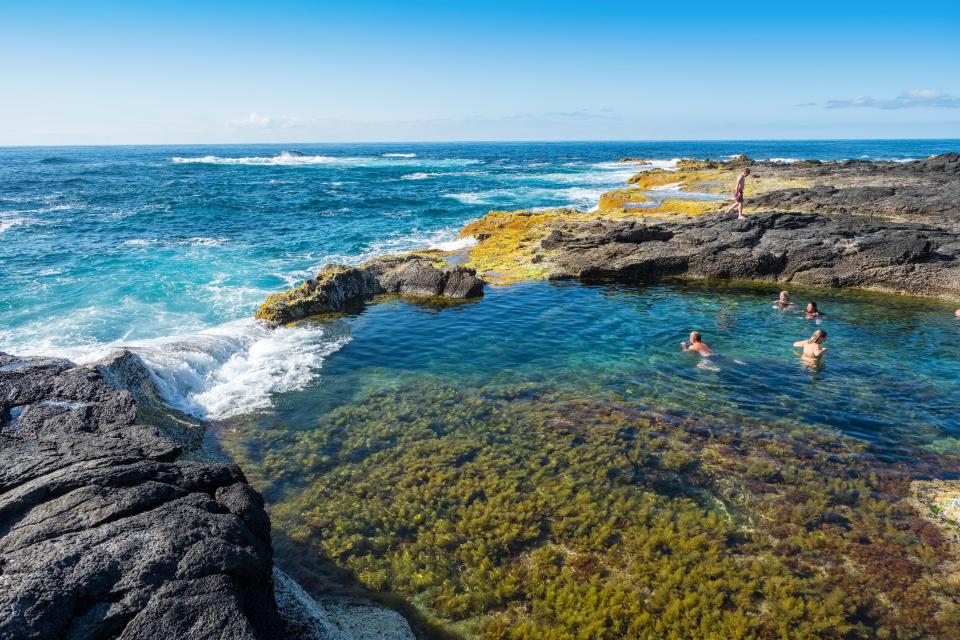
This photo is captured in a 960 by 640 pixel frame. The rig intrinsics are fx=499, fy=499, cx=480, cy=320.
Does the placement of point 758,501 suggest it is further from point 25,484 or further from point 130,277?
point 130,277

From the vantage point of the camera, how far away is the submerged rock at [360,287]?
2166 cm

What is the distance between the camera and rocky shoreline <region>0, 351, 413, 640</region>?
16.4ft

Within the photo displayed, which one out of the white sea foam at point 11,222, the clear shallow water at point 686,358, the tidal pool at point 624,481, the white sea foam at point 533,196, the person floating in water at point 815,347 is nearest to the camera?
the tidal pool at point 624,481

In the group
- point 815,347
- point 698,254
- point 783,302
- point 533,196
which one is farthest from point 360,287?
point 533,196

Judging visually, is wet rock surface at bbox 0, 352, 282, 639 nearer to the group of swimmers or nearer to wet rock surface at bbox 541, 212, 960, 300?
the group of swimmers

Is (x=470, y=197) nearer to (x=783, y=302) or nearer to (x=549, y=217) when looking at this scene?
(x=549, y=217)

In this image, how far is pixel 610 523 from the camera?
9570 millimetres

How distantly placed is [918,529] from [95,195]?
8398 centimetres

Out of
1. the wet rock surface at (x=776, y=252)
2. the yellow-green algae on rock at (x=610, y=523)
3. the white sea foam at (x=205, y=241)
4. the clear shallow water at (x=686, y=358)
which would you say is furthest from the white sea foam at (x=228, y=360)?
the white sea foam at (x=205, y=241)

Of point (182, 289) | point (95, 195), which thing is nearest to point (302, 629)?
point (182, 289)

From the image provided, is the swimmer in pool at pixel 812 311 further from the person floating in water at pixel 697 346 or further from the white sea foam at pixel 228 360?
the white sea foam at pixel 228 360

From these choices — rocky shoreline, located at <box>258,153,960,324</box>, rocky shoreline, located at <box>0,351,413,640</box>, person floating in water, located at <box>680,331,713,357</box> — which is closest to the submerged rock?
rocky shoreline, located at <box>258,153,960,324</box>

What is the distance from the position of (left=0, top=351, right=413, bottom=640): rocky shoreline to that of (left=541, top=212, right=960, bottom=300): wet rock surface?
2233cm

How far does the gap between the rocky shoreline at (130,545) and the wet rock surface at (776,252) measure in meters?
22.3
